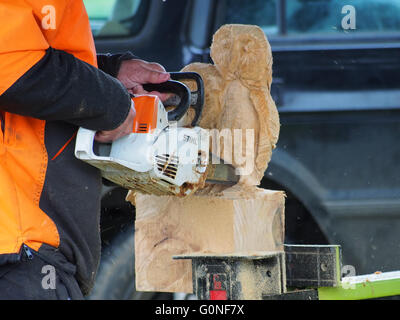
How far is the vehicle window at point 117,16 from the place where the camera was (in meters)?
3.22

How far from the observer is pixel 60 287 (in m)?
1.71

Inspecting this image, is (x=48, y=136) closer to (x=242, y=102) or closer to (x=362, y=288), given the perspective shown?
(x=242, y=102)

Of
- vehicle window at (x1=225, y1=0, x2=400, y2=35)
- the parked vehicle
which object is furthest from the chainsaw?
vehicle window at (x1=225, y1=0, x2=400, y2=35)

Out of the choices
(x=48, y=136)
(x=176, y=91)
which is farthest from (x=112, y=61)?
(x=48, y=136)

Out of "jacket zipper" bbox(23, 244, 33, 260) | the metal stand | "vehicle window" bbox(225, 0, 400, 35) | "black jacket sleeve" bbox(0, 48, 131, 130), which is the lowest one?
"jacket zipper" bbox(23, 244, 33, 260)

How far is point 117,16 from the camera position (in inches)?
129

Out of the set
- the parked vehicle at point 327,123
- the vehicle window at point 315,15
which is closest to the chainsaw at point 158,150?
the parked vehicle at point 327,123

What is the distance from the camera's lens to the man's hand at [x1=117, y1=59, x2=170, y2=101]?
220cm

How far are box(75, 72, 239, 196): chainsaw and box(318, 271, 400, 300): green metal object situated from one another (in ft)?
1.97

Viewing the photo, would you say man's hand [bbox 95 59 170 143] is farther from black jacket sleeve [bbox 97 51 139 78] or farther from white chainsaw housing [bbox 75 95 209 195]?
white chainsaw housing [bbox 75 95 209 195]

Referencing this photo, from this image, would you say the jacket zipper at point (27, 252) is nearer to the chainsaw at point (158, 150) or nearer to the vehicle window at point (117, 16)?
the chainsaw at point (158, 150)

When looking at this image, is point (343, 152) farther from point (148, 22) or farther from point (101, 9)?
point (101, 9)

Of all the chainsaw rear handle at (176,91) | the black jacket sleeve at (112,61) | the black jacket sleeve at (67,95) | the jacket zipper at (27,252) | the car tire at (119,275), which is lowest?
the jacket zipper at (27,252)

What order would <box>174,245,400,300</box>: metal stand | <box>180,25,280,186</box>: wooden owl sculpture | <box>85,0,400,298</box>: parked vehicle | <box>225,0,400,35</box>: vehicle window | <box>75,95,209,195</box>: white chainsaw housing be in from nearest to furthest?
<box>75,95,209,195</box>: white chainsaw housing, <box>174,245,400,300</box>: metal stand, <box>180,25,280,186</box>: wooden owl sculpture, <box>85,0,400,298</box>: parked vehicle, <box>225,0,400,35</box>: vehicle window
